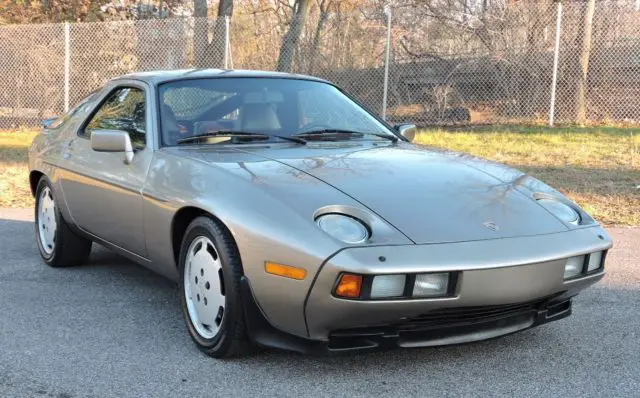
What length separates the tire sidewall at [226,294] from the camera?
310 cm

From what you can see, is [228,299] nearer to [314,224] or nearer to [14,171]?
[314,224]

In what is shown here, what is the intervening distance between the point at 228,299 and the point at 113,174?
1.40 metres

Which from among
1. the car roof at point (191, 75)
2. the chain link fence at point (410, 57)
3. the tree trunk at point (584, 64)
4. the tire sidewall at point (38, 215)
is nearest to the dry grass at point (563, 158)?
the tree trunk at point (584, 64)

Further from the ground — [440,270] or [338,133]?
[338,133]

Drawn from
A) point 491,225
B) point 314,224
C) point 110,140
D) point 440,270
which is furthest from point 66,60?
point 440,270

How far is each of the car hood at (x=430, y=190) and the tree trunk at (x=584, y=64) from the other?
919 cm

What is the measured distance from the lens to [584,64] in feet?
40.1

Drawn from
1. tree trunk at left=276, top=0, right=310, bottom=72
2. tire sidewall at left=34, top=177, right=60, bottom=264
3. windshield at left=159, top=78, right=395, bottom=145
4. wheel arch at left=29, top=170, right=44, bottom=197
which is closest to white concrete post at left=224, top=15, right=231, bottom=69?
tree trunk at left=276, top=0, right=310, bottom=72

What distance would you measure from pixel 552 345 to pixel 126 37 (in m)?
12.1

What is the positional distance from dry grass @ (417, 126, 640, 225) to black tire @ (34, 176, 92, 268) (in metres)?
4.44

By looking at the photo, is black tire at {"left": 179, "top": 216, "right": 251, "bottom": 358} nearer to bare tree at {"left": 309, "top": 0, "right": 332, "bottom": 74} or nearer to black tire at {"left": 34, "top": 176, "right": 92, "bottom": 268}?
black tire at {"left": 34, "top": 176, "right": 92, "bottom": 268}

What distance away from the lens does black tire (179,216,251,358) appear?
3.10 meters

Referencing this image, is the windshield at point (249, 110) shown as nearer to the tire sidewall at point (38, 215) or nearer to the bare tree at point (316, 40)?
the tire sidewall at point (38, 215)

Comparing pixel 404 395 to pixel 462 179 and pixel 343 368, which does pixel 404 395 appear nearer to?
pixel 343 368
